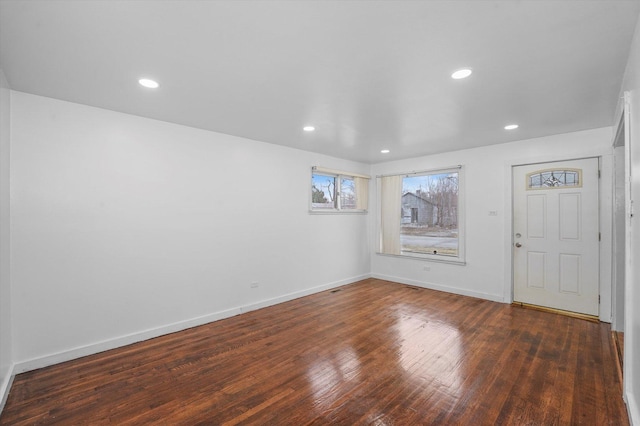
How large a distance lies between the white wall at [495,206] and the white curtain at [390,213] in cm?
69

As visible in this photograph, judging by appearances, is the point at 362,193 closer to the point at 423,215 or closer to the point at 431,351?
the point at 423,215

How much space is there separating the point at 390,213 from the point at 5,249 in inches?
215

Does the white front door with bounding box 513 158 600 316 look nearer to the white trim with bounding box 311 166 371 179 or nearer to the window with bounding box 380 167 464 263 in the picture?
the window with bounding box 380 167 464 263

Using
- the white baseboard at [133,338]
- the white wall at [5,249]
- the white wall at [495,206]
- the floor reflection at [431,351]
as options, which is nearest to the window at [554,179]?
the white wall at [495,206]

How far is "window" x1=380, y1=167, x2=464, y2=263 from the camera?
522 cm

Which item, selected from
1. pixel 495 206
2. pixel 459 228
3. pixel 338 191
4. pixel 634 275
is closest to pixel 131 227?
pixel 338 191

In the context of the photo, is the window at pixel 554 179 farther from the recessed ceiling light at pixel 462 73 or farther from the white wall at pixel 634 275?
the recessed ceiling light at pixel 462 73

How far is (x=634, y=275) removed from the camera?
191 cm

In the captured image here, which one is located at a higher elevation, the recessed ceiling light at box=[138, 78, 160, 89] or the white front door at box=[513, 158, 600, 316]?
the recessed ceiling light at box=[138, 78, 160, 89]

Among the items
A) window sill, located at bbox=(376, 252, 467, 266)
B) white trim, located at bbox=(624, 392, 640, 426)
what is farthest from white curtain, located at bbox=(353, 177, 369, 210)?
white trim, located at bbox=(624, 392, 640, 426)

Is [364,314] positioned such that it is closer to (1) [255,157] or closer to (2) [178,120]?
(1) [255,157]

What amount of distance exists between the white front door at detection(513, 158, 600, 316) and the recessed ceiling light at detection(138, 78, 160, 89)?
4.90 meters

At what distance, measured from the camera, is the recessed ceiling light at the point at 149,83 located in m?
2.37

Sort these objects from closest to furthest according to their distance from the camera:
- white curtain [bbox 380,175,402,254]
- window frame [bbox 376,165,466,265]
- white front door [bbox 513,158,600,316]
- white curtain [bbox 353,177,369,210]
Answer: white front door [bbox 513,158,600,316] → window frame [bbox 376,165,466,265] → white curtain [bbox 380,175,402,254] → white curtain [bbox 353,177,369,210]
